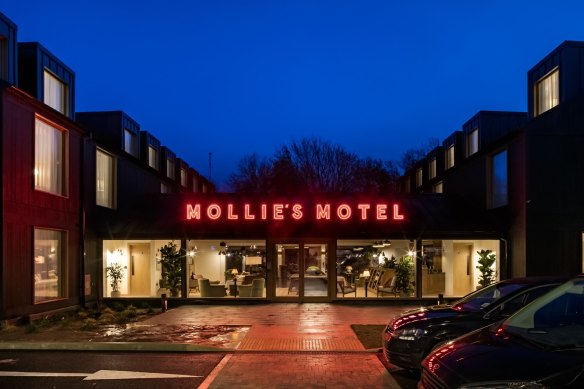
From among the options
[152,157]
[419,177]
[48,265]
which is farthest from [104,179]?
[419,177]

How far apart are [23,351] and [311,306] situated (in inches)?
365

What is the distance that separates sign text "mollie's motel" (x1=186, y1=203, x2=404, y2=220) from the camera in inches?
753

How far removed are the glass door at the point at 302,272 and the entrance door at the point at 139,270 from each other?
4617 millimetres

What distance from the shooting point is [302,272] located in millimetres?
18922

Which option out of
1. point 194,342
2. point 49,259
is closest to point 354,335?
point 194,342

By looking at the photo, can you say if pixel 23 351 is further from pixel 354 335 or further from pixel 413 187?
pixel 413 187

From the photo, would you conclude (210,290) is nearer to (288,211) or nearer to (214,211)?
(214,211)

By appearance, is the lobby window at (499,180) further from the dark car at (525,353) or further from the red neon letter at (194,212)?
the dark car at (525,353)

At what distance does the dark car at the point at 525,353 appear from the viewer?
142 inches

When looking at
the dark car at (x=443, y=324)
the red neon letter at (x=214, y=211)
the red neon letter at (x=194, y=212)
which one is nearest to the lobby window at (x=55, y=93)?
the red neon letter at (x=194, y=212)

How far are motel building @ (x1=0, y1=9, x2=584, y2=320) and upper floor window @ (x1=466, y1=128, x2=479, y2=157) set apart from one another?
221cm

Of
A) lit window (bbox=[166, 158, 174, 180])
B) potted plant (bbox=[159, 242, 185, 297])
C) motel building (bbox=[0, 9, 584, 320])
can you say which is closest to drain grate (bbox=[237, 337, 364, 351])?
motel building (bbox=[0, 9, 584, 320])

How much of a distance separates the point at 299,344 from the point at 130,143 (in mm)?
→ 16467

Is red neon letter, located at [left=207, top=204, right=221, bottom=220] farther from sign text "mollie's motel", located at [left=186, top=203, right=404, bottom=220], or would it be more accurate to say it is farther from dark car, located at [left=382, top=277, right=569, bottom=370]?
dark car, located at [left=382, top=277, right=569, bottom=370]
